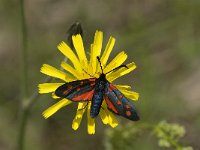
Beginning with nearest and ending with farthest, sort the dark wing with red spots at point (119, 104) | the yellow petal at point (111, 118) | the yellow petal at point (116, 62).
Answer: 1. the dark wing with red spots at point (119, 104)
2. the yellow petal at point (111, 118)
3. the yellow petal at point (116, 62)

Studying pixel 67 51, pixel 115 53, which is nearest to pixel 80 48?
pixel 67 51

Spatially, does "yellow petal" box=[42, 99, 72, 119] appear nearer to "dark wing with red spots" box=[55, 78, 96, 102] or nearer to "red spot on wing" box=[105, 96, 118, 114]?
"dark wing with red spots" box=[55, 78, 96, 102]

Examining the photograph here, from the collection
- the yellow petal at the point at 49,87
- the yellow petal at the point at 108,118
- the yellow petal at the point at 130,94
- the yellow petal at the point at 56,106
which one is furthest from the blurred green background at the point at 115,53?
the yellow petal at the point at 49,87

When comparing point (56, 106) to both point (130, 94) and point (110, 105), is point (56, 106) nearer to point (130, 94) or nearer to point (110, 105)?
point (110, 105)

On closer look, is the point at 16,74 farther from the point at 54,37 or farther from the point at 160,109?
the point at 160,109

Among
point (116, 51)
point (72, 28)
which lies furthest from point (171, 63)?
point (72, 28)

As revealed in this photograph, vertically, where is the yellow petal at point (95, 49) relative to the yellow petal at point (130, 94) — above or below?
above

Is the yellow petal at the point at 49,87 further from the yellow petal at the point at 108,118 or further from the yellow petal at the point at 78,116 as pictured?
the yellow petal at the point at 108,118
